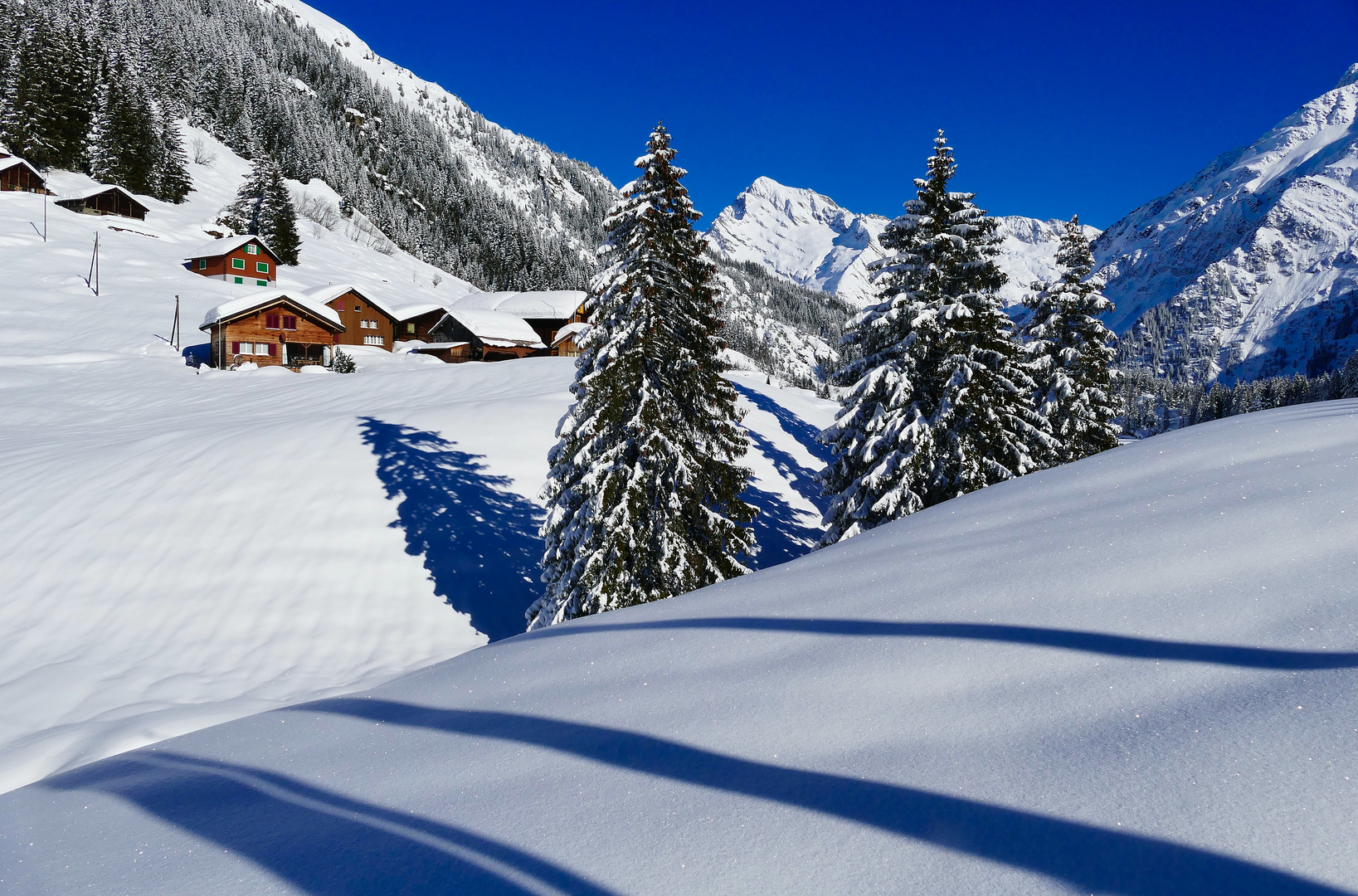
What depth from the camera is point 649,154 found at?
12102mm

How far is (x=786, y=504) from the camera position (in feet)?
77.8

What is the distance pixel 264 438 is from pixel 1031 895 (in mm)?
23698

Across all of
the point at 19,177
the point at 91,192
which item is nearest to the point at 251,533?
the point at 91,192

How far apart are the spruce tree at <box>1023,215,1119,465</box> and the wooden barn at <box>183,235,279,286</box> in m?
61.3

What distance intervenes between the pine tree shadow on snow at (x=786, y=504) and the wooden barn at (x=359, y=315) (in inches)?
1436

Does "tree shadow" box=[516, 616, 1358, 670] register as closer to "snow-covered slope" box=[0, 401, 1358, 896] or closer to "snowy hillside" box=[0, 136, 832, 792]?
"snow-covered slope" box=[0, 401, 1358, 896]

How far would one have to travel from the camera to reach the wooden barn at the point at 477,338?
5609cm

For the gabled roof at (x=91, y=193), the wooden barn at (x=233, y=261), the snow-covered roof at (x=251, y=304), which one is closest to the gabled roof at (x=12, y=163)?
the gabled roof at (x=91, y=193)

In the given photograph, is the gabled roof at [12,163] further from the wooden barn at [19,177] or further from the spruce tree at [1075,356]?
the spruce tree at [1075,356]

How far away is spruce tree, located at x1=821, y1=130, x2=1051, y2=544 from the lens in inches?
531

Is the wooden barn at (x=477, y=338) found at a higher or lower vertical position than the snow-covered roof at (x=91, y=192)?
lower

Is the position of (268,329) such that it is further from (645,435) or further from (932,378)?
(932,378)

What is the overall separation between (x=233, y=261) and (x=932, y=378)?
62945 millimetres

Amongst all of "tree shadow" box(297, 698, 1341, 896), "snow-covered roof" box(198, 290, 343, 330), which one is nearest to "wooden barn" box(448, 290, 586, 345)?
"snow-covered roof" box(198, 290, 343, 330)
